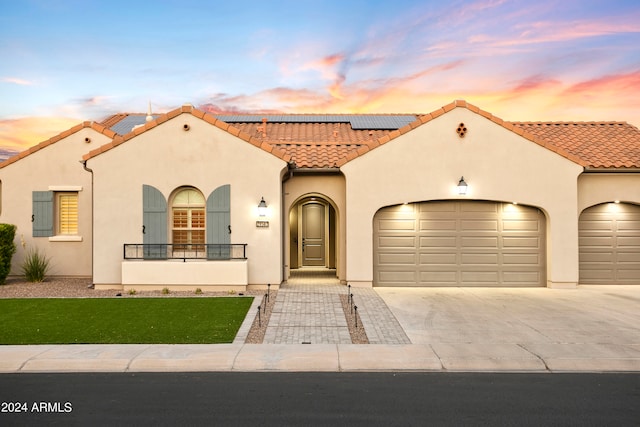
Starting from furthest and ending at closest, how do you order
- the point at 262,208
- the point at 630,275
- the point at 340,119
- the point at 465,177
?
the point at 340,119 < the point at 630,275 < the point at 465,177 < the point at 262,208

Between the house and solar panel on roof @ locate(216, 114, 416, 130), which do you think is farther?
solar panel on roof @ locate(216, 114, 416, 130)

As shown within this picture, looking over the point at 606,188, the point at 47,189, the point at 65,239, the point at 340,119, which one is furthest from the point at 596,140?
the point at 47,189

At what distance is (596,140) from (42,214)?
18.5 meters

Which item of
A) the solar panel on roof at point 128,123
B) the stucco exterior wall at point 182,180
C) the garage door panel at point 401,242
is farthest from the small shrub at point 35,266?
the garage door panel at point 401,242

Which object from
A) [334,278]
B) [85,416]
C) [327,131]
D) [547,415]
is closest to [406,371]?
[547,415]

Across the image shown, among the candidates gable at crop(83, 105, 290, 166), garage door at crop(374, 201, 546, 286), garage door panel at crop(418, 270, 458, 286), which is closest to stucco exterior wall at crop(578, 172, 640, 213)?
garage door at crop(374, 201, 546, 286)

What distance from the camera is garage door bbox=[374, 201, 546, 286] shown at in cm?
1405

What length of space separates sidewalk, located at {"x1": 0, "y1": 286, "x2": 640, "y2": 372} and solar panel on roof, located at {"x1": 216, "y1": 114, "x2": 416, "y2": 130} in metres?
12.2

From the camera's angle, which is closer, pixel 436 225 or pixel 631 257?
pixel 436 225

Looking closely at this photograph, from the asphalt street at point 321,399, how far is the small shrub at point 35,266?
9749 millimetres

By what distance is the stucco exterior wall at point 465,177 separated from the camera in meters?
13.7

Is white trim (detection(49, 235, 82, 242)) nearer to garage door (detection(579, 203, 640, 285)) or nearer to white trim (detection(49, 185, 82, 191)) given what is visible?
white trim (detection(49, 185, 82, 191))

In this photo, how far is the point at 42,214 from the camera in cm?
1544

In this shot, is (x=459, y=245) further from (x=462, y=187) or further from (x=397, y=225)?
(x=397, y=225)
